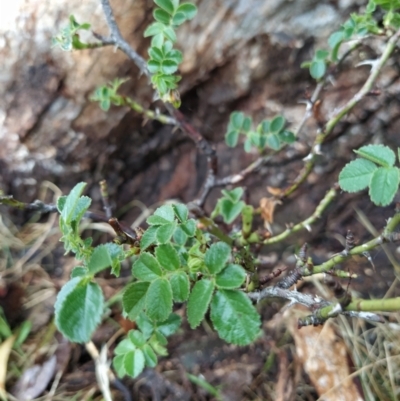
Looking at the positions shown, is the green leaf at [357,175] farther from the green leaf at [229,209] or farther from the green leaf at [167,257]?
the green leaf at [229,209]

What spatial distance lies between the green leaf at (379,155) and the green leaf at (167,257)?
362 millimetres

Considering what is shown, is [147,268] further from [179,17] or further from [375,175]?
[179,17]

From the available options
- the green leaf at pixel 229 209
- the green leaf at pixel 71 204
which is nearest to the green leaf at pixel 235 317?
the green leaf at pixel 71 204

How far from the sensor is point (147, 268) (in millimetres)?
692

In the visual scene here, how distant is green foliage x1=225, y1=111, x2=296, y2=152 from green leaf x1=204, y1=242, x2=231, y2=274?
2.02ft

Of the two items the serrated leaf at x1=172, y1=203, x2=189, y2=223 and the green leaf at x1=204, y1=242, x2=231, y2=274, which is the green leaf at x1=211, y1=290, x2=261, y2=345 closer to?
the green leaf at x1=204, y1=242, x2=231, y2=274

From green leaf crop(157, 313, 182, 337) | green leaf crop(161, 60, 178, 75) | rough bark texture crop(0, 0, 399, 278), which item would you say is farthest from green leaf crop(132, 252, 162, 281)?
rough bark texture crop(0, 0, 399, 278)

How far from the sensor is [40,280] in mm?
1532

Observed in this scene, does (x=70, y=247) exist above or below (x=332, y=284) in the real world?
above

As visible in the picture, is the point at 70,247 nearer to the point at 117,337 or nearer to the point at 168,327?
the point at 168,327

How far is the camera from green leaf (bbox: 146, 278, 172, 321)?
0.67 meters

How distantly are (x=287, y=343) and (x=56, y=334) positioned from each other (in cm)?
77

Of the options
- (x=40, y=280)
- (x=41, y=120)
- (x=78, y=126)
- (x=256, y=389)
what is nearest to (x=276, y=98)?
(x=78, y=126)

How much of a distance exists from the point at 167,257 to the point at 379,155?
1.35 ft
